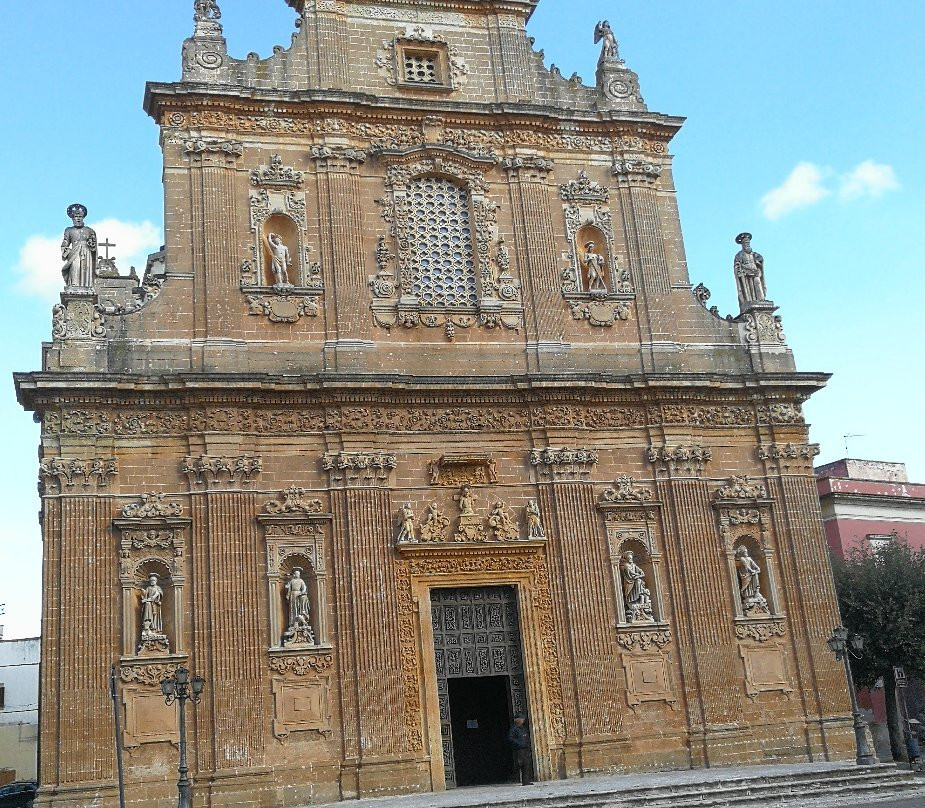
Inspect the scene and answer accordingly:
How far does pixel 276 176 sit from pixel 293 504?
6.24 m

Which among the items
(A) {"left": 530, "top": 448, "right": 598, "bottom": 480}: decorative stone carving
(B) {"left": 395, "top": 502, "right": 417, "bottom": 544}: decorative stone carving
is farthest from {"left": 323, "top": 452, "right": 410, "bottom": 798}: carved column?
(A) {"left": 530, "top": 448, "right": 598, "bottom": 480}: decorative stone carving

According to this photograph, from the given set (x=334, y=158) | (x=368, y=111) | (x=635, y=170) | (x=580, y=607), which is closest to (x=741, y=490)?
(x=580, y=607)

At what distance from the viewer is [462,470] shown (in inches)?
755

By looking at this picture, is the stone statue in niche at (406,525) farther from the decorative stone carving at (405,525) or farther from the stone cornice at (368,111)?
the stone cornice at (368,111)

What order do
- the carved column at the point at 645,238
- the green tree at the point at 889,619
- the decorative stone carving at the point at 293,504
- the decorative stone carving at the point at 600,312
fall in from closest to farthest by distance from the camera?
the decorative stone carving at the point at 293,504, the decorative stone carving at the point at 600,312, the carved column at the point at 645,238, the green tree at the point at 889,619

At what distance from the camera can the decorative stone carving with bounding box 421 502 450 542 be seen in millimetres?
18688

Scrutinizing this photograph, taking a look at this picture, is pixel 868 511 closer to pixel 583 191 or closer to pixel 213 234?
pixel 583 191

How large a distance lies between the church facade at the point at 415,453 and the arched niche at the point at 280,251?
0.06 m

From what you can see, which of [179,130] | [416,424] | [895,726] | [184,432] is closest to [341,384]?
[416,424]

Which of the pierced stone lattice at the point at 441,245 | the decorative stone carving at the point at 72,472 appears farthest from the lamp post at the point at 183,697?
the pierced stone lattice at the point at 441,245

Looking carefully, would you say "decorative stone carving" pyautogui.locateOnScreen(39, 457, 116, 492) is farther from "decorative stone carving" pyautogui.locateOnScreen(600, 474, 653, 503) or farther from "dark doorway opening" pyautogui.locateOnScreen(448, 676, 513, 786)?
"decorative stone carving" pyautogui.locateOnScreen(600, 474, 653, 503)

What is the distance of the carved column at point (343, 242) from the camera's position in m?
19.5

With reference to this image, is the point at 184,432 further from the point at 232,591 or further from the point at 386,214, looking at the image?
the point at 386,214

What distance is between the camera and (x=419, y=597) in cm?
1842
